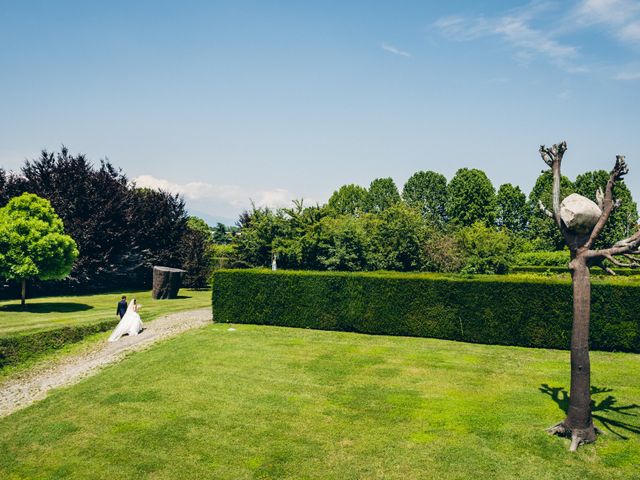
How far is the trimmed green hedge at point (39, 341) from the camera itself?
18.2m

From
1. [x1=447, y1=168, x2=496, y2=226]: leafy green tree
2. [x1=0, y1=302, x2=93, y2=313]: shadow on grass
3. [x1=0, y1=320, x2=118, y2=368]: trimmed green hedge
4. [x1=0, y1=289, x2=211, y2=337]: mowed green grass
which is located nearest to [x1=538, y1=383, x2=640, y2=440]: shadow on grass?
[x1=0, y1=320, x2=118, y2=368]: trimmed green hedge

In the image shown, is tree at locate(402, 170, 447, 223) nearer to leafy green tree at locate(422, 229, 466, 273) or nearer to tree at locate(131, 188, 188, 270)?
leafy green tree at locate(422, 229, 466, 273)

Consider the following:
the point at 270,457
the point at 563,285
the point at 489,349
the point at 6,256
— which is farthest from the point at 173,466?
the point at 6,256

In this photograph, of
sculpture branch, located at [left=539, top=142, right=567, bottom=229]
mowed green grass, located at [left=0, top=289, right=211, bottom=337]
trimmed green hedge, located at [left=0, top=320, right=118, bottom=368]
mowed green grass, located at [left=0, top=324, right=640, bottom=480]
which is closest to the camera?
mowed green grass, located at [left=0, top=324, right=640, bottom=480]

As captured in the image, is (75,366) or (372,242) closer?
(75,366)

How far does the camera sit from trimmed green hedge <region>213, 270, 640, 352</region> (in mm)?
A: 16922

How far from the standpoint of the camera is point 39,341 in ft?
66.4

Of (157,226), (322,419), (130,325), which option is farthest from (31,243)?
(322,419)

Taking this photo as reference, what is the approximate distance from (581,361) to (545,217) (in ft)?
190

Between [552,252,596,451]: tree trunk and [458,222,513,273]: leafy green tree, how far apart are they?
26.1m

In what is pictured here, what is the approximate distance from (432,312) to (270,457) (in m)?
11.3

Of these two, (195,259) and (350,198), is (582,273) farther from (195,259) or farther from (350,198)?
(350,198)

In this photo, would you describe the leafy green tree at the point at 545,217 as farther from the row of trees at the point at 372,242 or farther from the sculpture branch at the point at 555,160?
the sculpture branch at the point at 555,160

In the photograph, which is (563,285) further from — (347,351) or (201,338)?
(201,338)
